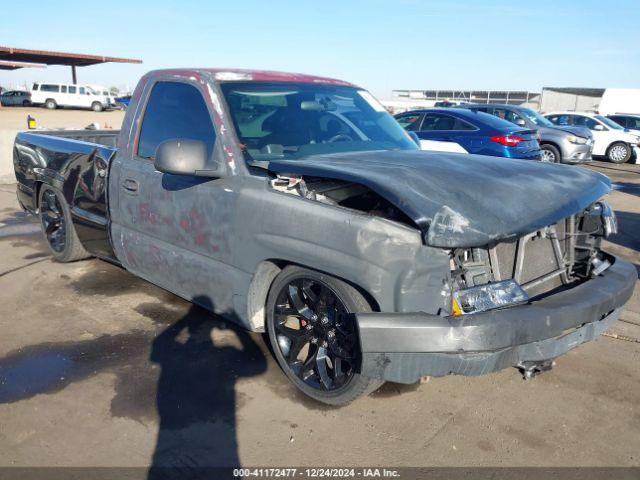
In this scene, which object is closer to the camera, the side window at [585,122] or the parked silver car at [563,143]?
the parked silver car at [563,143]

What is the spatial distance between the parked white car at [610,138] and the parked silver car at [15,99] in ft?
143

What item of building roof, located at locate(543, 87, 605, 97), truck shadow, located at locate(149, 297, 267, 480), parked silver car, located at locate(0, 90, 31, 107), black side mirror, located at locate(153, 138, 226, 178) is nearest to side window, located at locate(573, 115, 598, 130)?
truck shadow, located at locate(149, 297, 267, 480)

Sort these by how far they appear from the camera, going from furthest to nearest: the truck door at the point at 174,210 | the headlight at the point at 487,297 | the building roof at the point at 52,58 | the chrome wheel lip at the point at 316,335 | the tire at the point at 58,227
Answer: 1. the building roof at the point at 52,58
2. the tire at the point at 58,227
3. the truck door at the point at 174,210
4. the chrome wheel lip at the point at 316,335
5. the headlight at the point at 487,297

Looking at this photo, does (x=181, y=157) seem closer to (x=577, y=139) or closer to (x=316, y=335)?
(x=316, y=335)

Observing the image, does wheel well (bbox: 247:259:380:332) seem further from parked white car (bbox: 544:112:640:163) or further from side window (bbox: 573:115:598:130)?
side window (bbox: 573:115:598:130)

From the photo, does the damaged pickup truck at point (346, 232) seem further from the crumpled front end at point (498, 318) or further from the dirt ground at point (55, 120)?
the dirt ground at point (55, 120)

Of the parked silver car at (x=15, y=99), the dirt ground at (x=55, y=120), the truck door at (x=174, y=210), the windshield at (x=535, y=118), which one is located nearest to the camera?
the truck door at (x=174, y=210)

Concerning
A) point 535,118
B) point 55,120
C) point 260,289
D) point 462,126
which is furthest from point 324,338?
point 55,120

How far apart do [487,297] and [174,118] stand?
2.55m

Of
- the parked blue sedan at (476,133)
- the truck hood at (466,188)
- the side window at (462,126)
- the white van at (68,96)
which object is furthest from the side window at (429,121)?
the white van at (68,96)

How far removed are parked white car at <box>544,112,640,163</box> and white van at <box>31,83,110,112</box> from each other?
36.6m

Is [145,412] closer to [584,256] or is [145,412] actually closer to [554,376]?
[554,376]

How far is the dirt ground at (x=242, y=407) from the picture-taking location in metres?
2.83

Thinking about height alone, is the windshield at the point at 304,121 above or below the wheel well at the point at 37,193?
above
